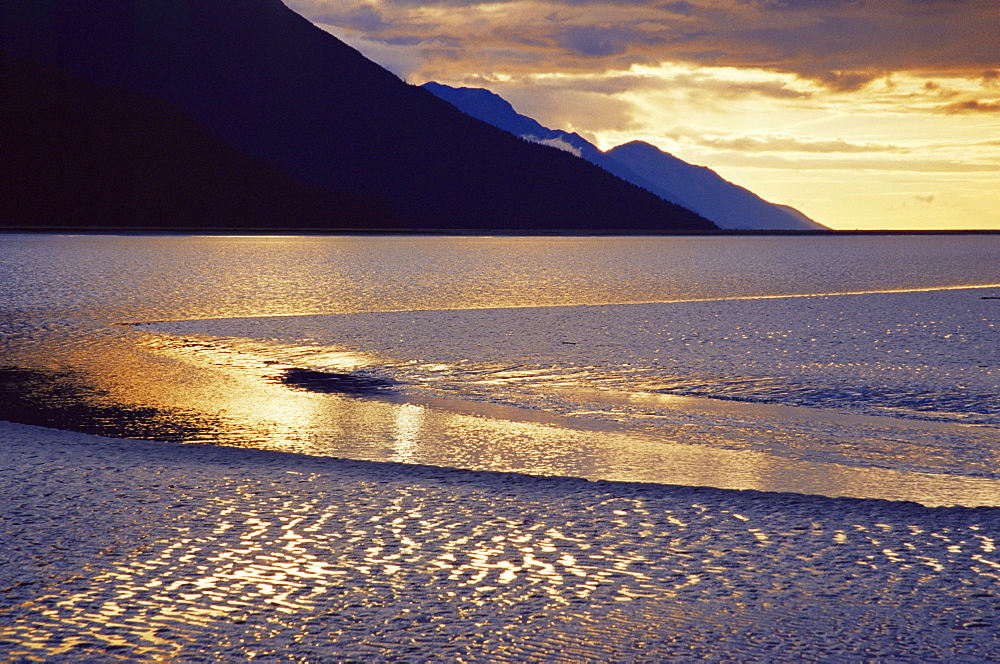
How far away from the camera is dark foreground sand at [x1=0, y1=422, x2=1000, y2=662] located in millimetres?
3750

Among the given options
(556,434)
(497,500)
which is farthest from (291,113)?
(497,500)

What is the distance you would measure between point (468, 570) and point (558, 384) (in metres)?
5.96

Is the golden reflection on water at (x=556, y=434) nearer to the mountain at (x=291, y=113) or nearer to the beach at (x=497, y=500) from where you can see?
the beach at (x=497, y=500)

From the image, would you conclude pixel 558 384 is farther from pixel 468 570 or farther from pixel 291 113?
pixel 291 113

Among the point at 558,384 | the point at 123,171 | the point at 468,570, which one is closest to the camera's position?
the point at 468,570

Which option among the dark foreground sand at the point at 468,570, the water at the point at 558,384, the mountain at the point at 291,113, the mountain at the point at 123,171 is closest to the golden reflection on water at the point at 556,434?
the water at the point at 558,384

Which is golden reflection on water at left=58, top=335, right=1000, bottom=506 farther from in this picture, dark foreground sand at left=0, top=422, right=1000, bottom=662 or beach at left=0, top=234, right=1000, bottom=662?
dark foreground sand at left=0, top=422, right=1000, bottom=662

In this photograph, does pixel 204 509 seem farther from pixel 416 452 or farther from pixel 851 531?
pixel 851 531

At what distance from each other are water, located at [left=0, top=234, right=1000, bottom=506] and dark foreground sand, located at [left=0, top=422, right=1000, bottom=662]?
2.56 ft

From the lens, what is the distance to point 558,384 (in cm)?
1042

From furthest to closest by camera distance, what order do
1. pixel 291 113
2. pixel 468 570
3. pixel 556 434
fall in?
1. pixel 291 113
2. pixel 556 434
3. pixel 468 570

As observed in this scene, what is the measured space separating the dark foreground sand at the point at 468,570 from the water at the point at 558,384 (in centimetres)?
78

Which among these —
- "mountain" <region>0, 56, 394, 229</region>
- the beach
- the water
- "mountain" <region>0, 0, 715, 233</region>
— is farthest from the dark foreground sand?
"mountain" <region>0, 0, 715, 233</region>

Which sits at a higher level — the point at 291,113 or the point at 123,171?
the point at 291,113
